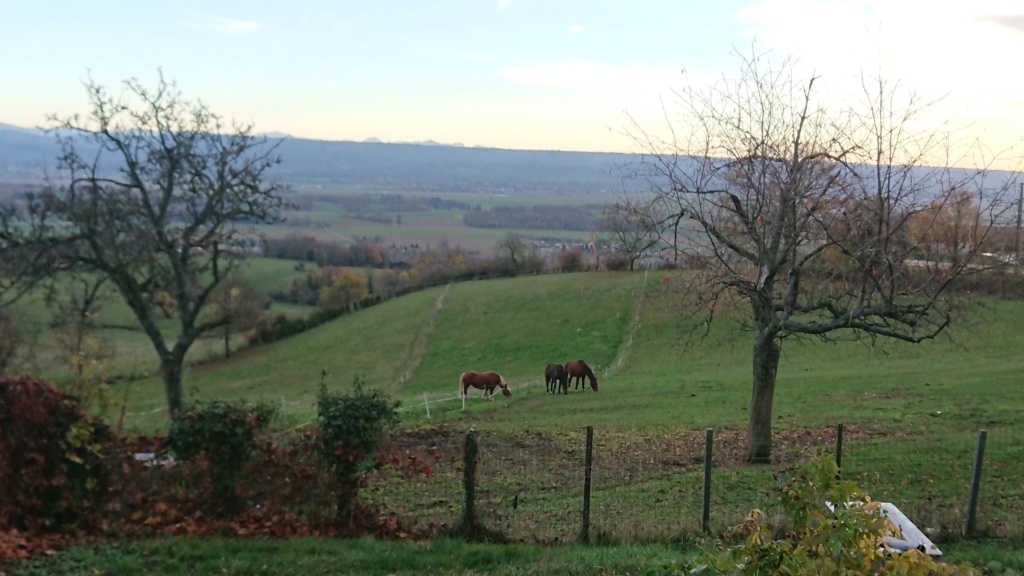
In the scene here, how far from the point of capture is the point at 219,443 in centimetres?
951

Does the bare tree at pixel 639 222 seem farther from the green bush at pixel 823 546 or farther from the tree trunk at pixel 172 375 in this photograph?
the tree trunk at pixel 172 375

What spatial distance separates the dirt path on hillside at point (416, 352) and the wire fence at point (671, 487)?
24.3 meters

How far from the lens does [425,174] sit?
579ft

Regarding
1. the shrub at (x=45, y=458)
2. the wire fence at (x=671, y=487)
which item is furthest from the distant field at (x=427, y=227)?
the shrub at (x=45, y=458)

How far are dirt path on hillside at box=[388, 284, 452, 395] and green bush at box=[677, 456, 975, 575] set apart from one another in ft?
109

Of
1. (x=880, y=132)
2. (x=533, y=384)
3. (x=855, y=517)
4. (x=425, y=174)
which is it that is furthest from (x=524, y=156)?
(x=855, y=517)

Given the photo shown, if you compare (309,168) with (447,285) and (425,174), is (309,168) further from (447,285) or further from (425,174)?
(447,285)

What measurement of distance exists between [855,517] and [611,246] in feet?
45.3

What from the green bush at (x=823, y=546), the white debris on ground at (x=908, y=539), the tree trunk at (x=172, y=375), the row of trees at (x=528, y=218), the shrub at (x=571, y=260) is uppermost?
the row of trees at (x=528, y=218)

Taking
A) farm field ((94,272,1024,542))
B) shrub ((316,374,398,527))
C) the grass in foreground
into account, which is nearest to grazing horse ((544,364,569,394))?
farm field ((94,272,1024,542))

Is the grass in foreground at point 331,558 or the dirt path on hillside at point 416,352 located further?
the dirt path on hillside at point 416,352

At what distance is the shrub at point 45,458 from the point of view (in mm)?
8477

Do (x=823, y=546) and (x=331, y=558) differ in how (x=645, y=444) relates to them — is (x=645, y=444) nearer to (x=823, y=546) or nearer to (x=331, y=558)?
(x=331, y=558)

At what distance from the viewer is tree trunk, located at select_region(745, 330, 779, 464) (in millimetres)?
14648
